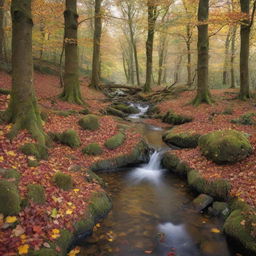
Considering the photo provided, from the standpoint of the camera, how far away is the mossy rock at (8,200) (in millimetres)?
→ 4723

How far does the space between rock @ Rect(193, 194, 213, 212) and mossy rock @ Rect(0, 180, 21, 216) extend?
456 centimetres

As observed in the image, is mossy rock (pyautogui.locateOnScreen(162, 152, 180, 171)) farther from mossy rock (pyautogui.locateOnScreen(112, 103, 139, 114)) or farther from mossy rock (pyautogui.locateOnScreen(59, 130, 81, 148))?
mossy rock (pyautogui.locateOnScreen(112, 103, 139, 114))

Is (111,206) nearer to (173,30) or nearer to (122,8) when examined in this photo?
(173,30)

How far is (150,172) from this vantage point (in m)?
9.65

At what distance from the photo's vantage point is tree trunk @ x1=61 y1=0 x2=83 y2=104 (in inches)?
543

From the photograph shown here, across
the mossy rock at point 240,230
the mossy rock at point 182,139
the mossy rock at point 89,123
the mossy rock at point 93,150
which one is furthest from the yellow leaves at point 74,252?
the mossy rock at point 182,139

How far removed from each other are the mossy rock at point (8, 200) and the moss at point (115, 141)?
538 centimetres

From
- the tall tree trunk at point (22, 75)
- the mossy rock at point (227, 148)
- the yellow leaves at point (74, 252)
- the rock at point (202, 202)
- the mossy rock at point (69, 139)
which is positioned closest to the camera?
the yellow leaves at point (74, 252)

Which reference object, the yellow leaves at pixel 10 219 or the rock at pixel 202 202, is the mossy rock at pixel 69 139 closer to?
the rock at pixel 202 202

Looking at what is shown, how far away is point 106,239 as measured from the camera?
18.0 ft

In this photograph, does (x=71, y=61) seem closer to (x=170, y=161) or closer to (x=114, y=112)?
(x=114, y=112)

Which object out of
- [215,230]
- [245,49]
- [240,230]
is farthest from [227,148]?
[245,49]

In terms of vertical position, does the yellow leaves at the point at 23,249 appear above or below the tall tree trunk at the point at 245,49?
below

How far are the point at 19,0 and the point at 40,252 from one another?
23.4 ft
